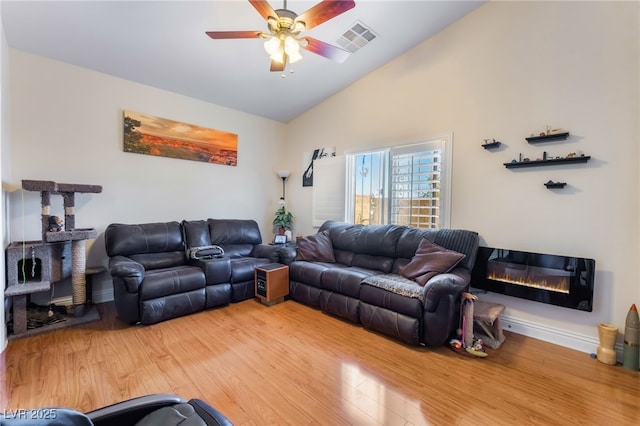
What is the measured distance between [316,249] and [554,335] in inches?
105

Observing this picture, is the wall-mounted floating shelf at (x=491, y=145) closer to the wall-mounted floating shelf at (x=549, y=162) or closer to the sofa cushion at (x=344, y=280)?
the wall-mounted floating shelf at (x=549, y=162)

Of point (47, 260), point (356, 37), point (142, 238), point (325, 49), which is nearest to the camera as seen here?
point (325, 49)

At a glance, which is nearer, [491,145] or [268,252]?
[491,145]

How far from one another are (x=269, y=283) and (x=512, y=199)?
290 cm

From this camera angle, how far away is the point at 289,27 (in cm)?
217

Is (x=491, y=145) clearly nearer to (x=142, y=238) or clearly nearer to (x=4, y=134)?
(x=142, y=238)

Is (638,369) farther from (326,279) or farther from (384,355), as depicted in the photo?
(326,279)

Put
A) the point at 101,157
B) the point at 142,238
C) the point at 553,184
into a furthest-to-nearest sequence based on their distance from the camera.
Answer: the point at 101,157
the point at 142,238
the point at 553,184

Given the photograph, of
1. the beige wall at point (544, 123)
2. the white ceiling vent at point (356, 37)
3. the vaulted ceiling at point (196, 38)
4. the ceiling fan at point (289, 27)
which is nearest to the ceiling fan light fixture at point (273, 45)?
the ceiling fan at point (289, 27)

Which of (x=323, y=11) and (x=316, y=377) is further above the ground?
(x=323, y=11)

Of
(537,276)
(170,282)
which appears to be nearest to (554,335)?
(537,276)

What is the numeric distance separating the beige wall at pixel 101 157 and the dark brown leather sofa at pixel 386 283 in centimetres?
184

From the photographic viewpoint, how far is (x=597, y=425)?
1.62 metres

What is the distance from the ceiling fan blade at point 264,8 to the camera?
1930 millimetres
